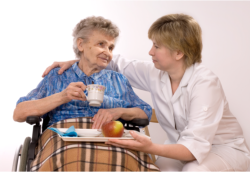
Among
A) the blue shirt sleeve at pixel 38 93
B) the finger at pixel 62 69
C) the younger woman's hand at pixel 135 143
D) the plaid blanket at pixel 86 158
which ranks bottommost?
the plaid blanket at pixel 86 158

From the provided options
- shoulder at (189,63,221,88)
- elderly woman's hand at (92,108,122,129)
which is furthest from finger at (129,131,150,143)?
shoulder at (189,63,221,88)

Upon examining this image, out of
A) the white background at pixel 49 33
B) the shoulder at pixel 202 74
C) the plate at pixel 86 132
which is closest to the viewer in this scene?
the plate at pixel 86 132

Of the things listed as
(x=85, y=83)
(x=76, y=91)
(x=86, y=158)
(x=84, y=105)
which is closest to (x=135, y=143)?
(x=86, y=158)

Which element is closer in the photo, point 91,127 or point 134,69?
point 91,127

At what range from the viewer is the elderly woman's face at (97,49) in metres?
1.85

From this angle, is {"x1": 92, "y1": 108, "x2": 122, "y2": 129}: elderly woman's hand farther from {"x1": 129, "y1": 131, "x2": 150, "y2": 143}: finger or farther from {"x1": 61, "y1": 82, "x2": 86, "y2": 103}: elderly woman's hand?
{"x1": 129, "y1": 131, "x2": 150, "y2": 143}: finger

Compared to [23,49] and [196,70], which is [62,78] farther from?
[23,49]

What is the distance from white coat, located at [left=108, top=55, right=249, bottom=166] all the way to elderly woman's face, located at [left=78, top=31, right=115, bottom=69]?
27 centimetres

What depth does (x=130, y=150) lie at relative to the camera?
4.60 feet

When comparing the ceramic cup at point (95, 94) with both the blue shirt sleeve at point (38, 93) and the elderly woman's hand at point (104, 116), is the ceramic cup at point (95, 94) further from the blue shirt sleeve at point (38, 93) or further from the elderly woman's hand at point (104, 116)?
the blue shirt sleeve at point (38, 93)

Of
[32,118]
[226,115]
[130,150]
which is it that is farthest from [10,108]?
[226,115]

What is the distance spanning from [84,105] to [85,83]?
18 cm

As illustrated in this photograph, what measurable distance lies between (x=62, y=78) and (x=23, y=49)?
112 centimetres

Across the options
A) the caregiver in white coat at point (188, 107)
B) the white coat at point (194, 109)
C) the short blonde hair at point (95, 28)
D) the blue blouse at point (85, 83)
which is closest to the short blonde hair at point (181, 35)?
the caregiver in white coat at point (188, 107)
